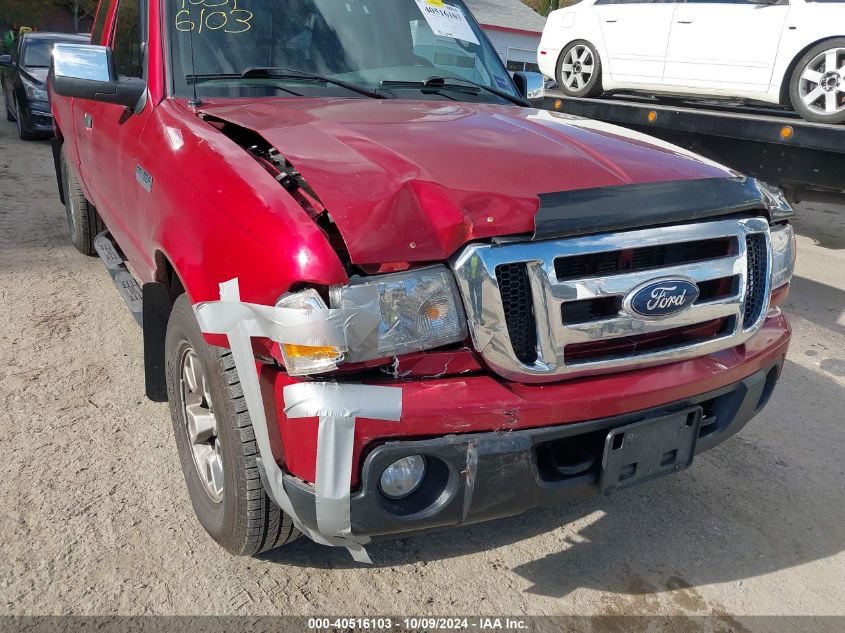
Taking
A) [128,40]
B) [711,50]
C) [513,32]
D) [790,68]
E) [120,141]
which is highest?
[513,32]

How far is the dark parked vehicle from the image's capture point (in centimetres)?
1016

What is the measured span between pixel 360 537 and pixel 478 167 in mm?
1075

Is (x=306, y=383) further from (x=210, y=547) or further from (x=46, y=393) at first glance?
(x=46, y=393)

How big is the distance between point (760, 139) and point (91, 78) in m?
4.47

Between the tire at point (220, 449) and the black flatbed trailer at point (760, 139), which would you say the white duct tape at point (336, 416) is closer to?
the tire at point (220, 449)

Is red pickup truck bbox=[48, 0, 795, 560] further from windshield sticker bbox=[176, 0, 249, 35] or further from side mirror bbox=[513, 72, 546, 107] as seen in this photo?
side mirror bbox=[513, 72, 546, 107]

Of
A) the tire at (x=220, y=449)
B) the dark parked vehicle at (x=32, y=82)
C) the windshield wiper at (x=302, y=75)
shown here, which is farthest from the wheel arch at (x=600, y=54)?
the dark parked vehicle at (x=32, y=82)

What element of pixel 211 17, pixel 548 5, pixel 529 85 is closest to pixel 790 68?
pixel 529 85

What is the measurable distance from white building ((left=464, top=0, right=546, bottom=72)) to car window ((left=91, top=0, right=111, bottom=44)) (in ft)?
87.1

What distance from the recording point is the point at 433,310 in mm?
1778

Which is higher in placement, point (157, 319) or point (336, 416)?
point (336, 416)

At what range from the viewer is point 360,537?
1801mm

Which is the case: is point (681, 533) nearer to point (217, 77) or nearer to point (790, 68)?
point (217, 77)

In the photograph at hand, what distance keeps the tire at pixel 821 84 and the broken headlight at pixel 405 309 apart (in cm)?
491
